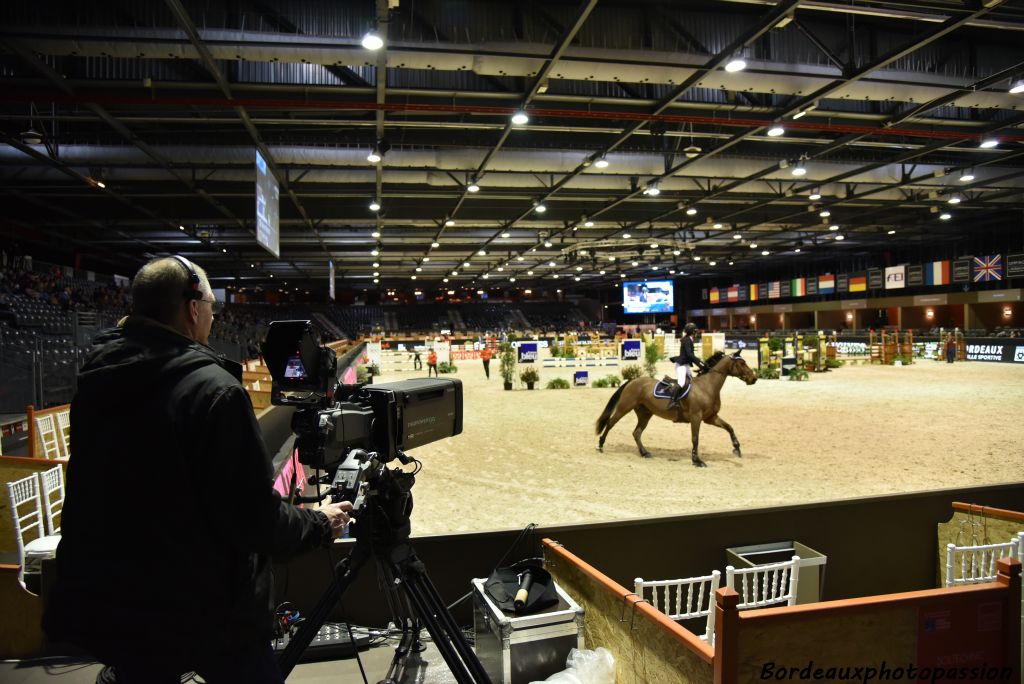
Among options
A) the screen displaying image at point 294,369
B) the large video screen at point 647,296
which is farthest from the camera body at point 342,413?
the large video screen at point 647,296

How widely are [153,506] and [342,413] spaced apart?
0.56m

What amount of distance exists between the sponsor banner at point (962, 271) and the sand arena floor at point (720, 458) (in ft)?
39.9

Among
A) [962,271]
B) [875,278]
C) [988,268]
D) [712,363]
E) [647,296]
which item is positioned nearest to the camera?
[712,363]

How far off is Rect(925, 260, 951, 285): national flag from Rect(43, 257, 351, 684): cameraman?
28947 mm

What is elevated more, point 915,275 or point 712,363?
point 915,275

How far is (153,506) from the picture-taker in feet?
3.94

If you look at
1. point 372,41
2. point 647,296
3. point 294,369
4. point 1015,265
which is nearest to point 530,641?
point 294,369

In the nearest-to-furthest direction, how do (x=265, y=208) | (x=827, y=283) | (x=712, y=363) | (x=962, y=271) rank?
(x=712, y=363)
(x=265, y=208)
(x=962, y=271)
(x=827, y=283)

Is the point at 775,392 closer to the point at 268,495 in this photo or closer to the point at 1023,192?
the point at 1023,192

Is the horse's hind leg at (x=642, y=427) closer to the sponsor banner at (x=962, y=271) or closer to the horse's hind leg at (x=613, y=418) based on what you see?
the horse's hind leg at (x=613, y=418)

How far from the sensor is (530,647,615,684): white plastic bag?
2.07 meters

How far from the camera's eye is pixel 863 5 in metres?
6.23

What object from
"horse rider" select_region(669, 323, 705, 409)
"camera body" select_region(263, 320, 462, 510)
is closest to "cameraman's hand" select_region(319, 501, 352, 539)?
"camera body" select_region(263, 320, 462, 510)

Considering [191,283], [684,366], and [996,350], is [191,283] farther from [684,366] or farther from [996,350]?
[996,350]
